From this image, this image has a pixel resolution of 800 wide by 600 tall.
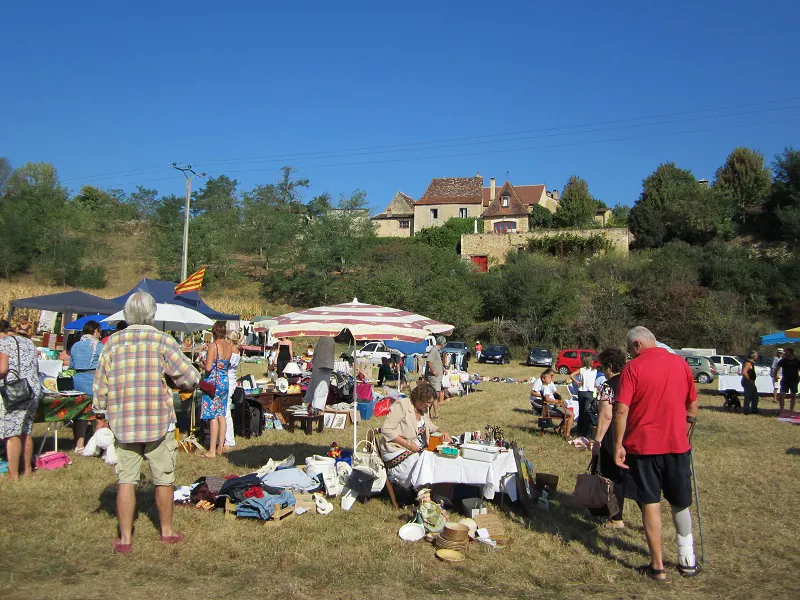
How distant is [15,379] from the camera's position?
6.33 m

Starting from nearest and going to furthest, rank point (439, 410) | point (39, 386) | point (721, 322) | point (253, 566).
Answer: point (253, 566)
point (39, 386)
point (439, 410)
point (721, 322)

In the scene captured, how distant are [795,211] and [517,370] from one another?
82.6 feet

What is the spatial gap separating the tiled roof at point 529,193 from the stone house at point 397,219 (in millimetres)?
7325

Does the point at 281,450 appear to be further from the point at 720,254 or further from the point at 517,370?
the point at 720,254

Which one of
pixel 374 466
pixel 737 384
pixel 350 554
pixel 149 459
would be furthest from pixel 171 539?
pixel 737 384

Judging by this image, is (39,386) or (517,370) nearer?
(39,386)

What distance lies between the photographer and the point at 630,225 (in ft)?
167

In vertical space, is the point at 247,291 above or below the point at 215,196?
below

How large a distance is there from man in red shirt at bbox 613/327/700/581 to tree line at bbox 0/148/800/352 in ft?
110

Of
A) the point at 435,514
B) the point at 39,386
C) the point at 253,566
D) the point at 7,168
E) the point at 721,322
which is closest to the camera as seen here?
the point at 253,566

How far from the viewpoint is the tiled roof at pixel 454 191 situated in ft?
185

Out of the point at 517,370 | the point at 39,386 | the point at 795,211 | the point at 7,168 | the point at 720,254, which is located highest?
the point at 7,168

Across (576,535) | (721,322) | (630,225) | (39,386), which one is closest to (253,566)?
(576,535)

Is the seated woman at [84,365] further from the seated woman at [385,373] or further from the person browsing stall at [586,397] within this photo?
the seated woman at [385,373]
